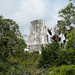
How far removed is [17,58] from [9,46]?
1042mm

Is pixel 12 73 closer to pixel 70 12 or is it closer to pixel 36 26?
pixel 70 12

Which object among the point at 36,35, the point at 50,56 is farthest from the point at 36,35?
the point at 50,56

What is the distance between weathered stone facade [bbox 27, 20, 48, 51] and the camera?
20.6 metres

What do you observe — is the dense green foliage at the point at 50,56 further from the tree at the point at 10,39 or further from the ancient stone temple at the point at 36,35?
the ancient stone temple at the point at 36,35

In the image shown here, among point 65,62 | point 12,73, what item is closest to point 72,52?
point 65,62

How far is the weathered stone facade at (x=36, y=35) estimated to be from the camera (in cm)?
2056

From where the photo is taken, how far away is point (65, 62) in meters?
6.25

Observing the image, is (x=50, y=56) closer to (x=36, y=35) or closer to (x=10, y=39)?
(x=10, y=39)

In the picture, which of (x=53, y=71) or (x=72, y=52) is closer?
(x=53, y=71)

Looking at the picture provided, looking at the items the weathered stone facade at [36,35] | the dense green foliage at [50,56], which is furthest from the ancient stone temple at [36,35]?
the dense green foliage at [50,56]

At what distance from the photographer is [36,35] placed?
68.5 ft

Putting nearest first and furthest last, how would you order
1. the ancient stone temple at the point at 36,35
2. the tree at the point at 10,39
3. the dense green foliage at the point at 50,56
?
1. the dense green foliage at the point at 50,56
2. the tree at the point at 10,39
3. the ancient stone temple at the point at 36,35

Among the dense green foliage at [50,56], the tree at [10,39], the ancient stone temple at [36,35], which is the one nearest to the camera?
the dense green foliage at [50,56]

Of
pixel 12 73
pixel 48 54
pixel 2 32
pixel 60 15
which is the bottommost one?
pixel 12 73
